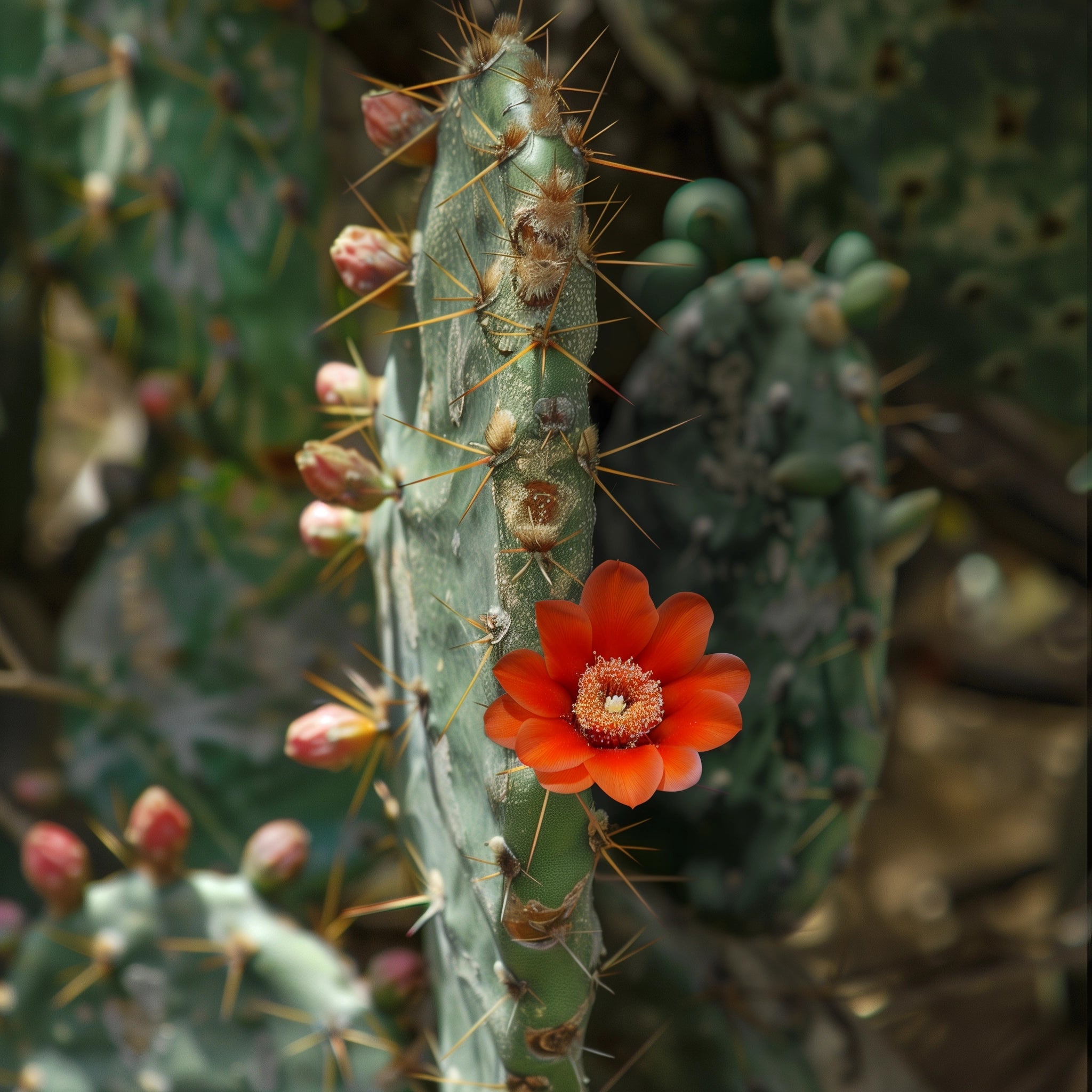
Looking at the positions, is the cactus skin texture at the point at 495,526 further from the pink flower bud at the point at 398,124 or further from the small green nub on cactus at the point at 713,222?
the small green nub on cactus at the point at 713,222

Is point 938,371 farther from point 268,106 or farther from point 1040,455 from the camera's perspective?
point 268,106

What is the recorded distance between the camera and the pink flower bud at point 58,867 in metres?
0.81

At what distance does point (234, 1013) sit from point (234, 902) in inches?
3.1

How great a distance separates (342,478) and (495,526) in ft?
0.54

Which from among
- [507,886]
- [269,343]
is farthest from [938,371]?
[507,886]

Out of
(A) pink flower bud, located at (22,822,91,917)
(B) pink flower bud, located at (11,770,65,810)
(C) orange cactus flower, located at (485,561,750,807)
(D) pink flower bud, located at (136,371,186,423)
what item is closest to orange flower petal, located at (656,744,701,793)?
(C) orange cactus flower, located at (485,561,750,807)

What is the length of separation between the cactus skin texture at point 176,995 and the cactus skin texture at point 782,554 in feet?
1.01

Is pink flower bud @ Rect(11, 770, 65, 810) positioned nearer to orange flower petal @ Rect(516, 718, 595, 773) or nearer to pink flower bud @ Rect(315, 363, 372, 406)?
pink flower bud @ Rect(315, 363, 372, 406)

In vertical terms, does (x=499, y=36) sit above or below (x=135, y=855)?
above

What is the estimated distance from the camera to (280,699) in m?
1.06

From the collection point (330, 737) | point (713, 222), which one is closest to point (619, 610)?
point (330, 737)

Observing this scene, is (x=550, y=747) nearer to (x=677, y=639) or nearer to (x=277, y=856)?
(x=677, y=639)

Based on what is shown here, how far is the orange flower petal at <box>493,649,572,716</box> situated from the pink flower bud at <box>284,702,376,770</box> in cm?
24

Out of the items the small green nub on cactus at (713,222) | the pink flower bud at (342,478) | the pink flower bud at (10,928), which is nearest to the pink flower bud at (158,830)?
the pink flower bud at (10,928)
